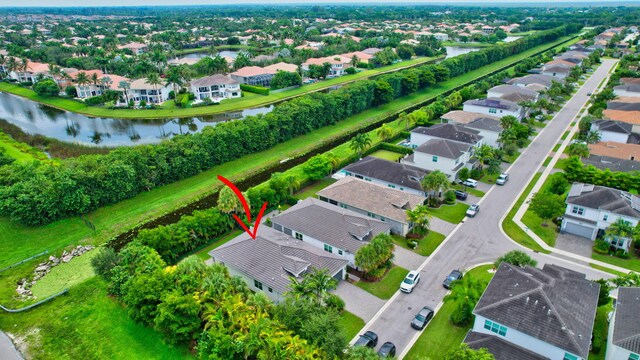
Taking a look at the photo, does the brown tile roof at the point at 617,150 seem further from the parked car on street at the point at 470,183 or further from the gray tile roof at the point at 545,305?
the gray tile roof at the point at 545,305

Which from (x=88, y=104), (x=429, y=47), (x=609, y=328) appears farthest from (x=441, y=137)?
(x=429, y=47)

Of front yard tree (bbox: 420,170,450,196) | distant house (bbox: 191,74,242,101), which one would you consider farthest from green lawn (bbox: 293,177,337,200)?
distant house (bbox: 191,74,242,101)

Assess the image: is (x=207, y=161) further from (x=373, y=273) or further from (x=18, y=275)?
(x=373, y=273)

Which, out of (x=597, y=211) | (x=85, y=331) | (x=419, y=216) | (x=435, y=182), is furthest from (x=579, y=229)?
(x=85, y=331)

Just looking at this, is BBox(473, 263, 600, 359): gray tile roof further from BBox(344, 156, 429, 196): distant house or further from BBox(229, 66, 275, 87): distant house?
BBox(229, 66, 275, 87): distant house

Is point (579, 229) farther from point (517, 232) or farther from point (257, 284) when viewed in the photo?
point (257, 284)

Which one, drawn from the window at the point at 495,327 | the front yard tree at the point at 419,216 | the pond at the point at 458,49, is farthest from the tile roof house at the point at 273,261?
the pond at the point at 458,49
